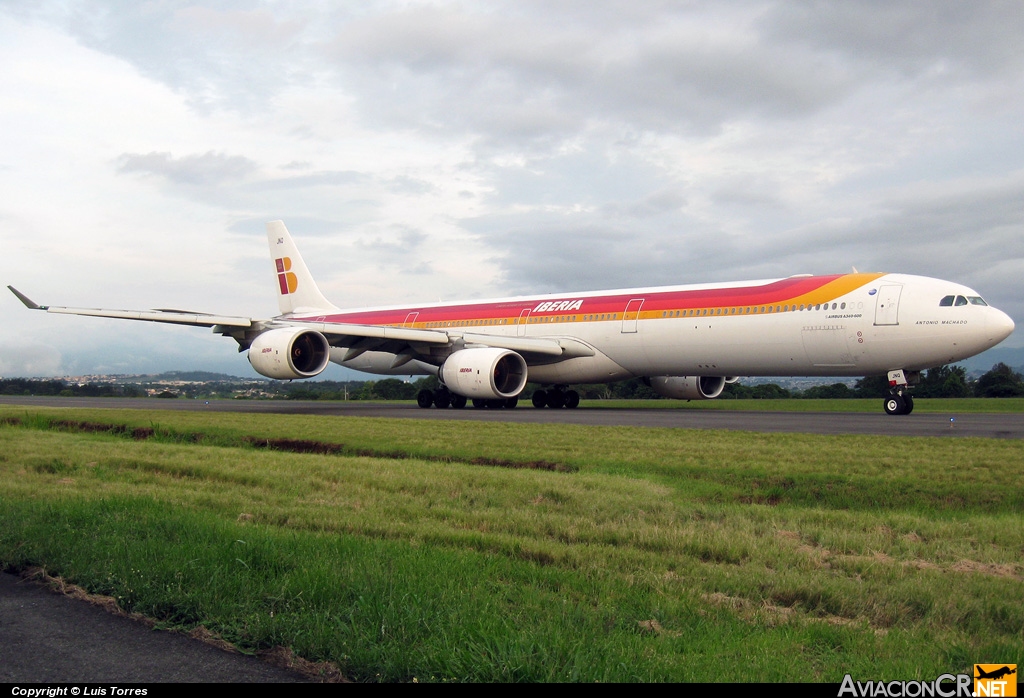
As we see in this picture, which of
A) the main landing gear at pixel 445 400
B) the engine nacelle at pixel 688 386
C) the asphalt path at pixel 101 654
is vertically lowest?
the asphalt path at pixel 101 654

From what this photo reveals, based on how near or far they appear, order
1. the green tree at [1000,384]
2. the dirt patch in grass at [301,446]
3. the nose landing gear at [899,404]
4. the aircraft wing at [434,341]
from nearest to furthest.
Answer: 1. the dirt patch in grass at [301,446]
2. the nose landing gear at [899,404]
3. the aircraft wing at [434,341]
4. the green tree at [1000,384]

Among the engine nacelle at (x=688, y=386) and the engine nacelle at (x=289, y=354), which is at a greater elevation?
the engine nacelle at (x=289, y=354)

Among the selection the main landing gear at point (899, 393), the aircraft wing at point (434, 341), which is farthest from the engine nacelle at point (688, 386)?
the main landing gear at point (899, 393)

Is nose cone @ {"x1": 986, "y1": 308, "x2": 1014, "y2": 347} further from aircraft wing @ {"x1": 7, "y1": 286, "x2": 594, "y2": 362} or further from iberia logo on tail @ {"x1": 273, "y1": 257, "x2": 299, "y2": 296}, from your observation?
iberia logo on tail @ {"x1": 273, "y1": 257, "x2": 299, "y2": 296}

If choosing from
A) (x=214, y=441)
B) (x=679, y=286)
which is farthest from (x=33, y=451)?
(x=679, y=286)

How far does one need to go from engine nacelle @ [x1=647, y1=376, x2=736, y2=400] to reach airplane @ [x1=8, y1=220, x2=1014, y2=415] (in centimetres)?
4

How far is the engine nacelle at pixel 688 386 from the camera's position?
26.5 m

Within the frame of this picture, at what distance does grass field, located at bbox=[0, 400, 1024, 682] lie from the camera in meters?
3.42

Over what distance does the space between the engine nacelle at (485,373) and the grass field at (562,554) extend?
39.7ft

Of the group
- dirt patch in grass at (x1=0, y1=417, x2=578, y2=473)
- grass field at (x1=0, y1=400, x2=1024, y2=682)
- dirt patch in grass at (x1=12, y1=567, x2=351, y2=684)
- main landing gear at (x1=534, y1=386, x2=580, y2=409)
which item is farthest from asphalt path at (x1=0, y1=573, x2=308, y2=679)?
main landing gear at (x1=534, y1=386, x2=580, y2=409)

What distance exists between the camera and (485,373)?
73.6 ft

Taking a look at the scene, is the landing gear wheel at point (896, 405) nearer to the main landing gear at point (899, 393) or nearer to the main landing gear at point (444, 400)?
the main landing gear at point (899, 393)

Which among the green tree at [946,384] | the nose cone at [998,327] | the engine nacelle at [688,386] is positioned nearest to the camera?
the nose cone at [998,327]

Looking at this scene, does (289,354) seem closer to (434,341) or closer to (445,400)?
(434,341)
